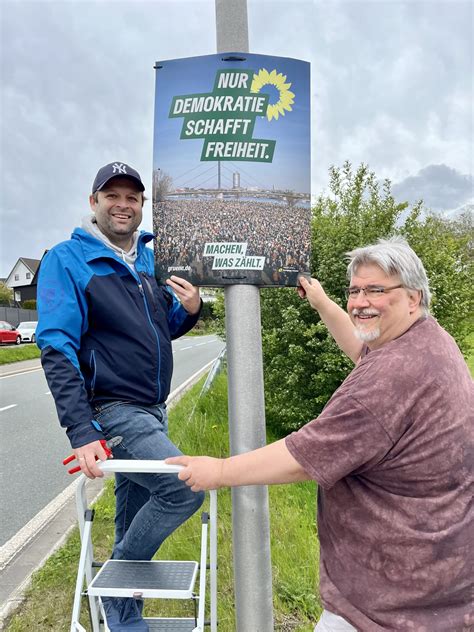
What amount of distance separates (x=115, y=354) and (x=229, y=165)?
0.94 meters

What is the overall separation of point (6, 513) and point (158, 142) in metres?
4.20

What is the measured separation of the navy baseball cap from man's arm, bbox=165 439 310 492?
4.41 ft

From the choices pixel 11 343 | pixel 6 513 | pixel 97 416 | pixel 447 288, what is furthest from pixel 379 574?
pixel 11 343

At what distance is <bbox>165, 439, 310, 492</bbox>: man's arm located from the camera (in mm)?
1752

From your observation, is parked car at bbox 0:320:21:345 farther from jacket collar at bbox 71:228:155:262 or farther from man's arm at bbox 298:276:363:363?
man's arm at bbox 298:276:363:363

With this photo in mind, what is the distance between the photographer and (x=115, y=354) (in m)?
2.37

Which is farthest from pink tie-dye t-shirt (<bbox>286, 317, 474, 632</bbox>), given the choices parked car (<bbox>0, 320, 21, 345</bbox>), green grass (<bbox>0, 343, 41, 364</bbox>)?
parked car (<bbox>0, 320, 21, 345</bbox>)

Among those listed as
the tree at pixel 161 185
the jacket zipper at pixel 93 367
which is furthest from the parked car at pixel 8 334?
the tree at pixel 161 185

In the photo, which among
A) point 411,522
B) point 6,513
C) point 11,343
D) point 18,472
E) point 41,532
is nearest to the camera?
point 411,522

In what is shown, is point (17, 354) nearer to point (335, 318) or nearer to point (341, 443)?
point (335, 318)

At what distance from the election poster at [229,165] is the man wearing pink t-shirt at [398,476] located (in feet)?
2.58

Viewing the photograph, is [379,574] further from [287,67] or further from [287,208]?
[287,67]

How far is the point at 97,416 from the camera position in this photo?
2.36 m

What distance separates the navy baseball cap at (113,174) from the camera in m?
2.53
